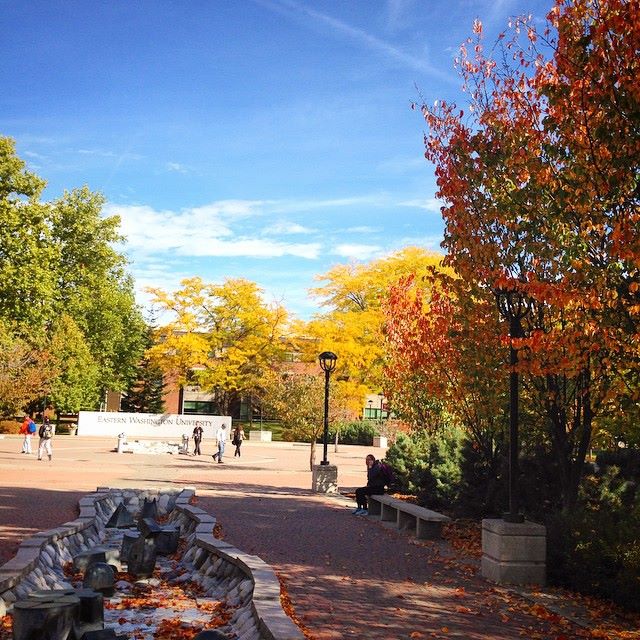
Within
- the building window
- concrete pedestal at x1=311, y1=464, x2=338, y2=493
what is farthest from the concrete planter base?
concrete pedestal at x1=311, y1=464, x2=338, y2=493

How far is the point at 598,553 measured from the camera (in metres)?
8.48

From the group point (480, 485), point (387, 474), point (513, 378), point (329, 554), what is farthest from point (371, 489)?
point (513, 378)

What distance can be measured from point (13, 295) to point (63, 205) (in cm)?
1591

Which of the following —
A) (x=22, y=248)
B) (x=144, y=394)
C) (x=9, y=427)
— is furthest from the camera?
(x=144, y=394)

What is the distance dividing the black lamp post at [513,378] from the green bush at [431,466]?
6.16m

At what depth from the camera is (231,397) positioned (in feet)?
180

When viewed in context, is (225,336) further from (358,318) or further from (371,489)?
(371,489)

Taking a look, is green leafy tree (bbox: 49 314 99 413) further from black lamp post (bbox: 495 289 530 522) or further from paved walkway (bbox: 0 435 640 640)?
black lamp post (bbox: 495 289 530 522)

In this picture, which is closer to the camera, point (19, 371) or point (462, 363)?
point (462, 363)

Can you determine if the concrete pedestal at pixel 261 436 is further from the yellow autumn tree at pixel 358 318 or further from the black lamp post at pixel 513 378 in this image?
the black lamp post at pixel 513 378

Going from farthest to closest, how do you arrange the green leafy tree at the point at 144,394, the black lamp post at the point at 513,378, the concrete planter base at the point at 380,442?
the green leafy tree at the point at 144,394 < the concrete planter base at the point at 380,442 < the black lamp post at the point at 513,378

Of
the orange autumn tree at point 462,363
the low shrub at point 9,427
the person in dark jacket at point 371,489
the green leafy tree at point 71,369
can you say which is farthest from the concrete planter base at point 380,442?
the person in dark jacket at point 371,489

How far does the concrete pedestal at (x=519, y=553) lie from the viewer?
9383 millimetres

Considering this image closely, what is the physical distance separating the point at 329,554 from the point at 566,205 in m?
6.23
